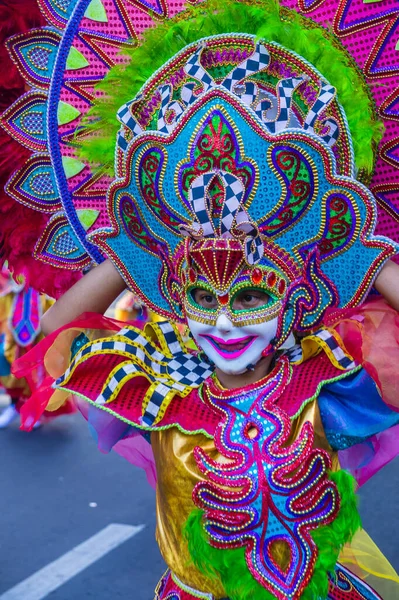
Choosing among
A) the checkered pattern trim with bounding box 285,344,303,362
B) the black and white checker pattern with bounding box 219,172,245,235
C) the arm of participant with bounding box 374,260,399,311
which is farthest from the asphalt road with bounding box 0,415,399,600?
the black and white checker pattern with bounding box 219,172,245,235

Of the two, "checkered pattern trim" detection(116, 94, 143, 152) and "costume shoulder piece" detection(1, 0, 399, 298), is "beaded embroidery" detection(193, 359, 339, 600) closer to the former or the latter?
"costume shoulder piece" detection(1, 0, 399, 298)

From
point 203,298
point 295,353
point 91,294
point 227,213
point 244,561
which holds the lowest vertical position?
point 244,561

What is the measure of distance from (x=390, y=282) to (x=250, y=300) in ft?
1.19

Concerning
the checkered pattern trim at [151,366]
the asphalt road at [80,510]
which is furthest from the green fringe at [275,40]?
the asphalt road at [80,510]

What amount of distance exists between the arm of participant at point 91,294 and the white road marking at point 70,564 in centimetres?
211

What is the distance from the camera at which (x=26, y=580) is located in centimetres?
461

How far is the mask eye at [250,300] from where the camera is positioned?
7.89 feet

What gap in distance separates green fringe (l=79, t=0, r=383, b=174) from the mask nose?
51 cm

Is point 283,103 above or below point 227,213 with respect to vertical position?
above

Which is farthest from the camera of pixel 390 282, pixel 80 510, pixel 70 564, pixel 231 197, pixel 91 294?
pixel 80 510

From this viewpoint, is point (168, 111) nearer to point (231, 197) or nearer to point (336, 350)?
A: point (231, 197)

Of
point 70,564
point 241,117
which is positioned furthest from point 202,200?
point 70,564

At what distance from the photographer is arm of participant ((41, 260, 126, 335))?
276 cm

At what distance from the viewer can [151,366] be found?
2.67 meters
